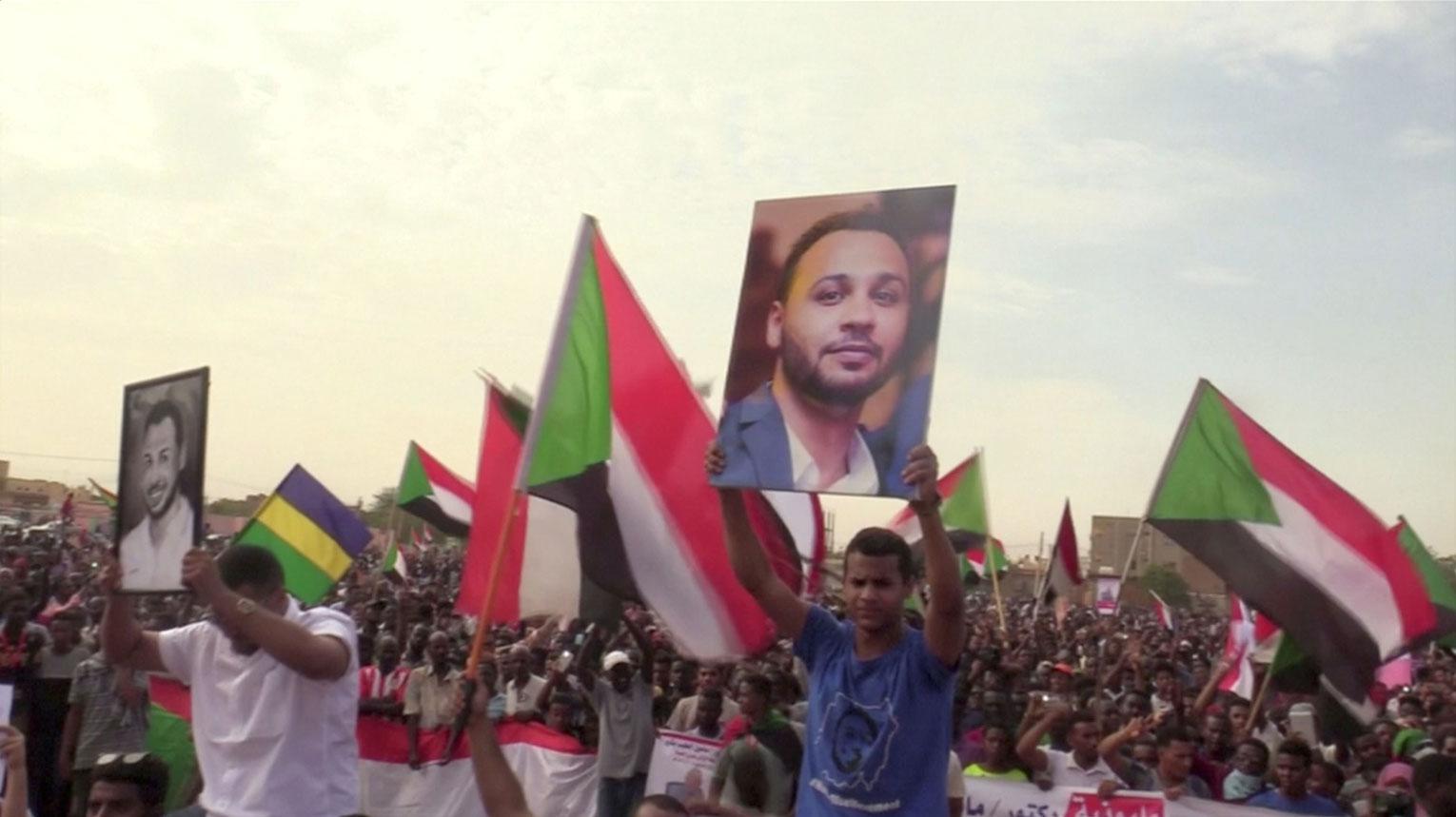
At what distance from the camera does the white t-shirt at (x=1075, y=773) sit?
7262 mm

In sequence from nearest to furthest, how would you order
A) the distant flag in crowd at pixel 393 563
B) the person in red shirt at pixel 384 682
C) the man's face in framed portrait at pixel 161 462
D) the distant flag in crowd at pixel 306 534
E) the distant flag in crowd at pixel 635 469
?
1. the man's face in framed portrait at pixel 161 462
2. the distant flag in crowd at pixel 635 469
3. the person in red shirt at pixel 384 682
4. the distant flag in crowd at pixel 306 534
5. the distant flag in crowd at pixel 393 563

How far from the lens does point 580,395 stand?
6.20 meters

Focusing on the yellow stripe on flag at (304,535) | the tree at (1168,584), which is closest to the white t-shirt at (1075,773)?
the yellow stripe on flag at (304,535)

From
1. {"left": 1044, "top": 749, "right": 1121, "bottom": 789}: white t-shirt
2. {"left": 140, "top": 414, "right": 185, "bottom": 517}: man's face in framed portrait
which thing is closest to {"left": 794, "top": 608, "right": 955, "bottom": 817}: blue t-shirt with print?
{"left": 140, "top": 414, "right": 185, "bottom": 517}: man's face in framed portrait

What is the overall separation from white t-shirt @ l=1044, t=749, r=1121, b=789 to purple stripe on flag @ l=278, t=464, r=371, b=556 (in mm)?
7056

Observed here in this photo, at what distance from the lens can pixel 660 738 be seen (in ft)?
29.1

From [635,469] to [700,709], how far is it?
7.73 feet

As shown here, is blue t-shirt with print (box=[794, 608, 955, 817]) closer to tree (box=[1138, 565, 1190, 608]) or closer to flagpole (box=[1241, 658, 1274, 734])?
flagpole (box=[1241, 658, 1274, 734])

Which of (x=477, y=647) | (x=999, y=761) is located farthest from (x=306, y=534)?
(x=477, y=647)

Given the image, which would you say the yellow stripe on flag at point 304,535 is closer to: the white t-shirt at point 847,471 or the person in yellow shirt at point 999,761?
the person in yellow shirt at point 999,761

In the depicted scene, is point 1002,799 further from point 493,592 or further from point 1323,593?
point 493,592

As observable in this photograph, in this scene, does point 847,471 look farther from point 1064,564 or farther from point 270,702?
point 1064,564

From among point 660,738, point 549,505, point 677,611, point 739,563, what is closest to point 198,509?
point 739,563

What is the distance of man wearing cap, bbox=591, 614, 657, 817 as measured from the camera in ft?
29.5
